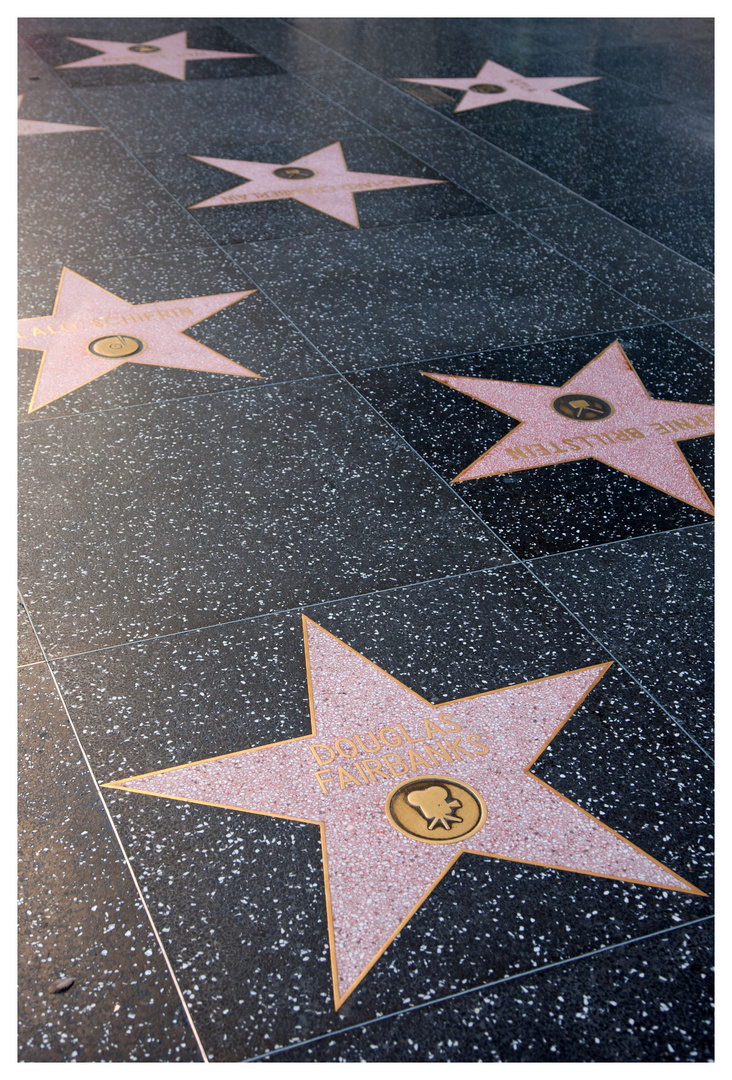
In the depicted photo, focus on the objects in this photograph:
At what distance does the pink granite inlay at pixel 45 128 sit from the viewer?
3941 mm

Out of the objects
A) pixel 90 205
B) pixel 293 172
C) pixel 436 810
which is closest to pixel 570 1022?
pixel 436 810

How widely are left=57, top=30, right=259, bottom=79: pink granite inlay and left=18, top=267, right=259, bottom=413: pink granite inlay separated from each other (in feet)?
8.36

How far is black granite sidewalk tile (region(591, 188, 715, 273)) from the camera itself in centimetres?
326

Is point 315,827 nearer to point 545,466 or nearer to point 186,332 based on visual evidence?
point 545,466

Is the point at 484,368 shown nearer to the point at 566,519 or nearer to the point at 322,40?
the point at 566,519

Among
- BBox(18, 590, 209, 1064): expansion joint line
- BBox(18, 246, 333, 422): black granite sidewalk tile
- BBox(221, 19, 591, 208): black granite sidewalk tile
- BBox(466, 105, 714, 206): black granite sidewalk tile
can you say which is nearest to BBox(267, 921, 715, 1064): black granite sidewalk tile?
BBox(18, 590, 209, 1064): expansion joint line

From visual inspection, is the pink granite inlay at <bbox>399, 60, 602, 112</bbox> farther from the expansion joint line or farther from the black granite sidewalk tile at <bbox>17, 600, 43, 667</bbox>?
the expansion joint line

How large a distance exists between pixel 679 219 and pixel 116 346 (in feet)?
6.88

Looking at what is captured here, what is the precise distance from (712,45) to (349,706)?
18.8 feet

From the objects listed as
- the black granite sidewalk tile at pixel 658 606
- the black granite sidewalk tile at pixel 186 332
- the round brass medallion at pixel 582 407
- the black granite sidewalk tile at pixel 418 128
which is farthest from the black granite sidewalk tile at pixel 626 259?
the black granite sidewalk tile at pixel 658 606

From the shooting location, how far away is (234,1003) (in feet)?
3.86

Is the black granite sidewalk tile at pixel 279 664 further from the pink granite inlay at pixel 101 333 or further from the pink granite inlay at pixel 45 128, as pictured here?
the pink granite inlay at pixel 45 128

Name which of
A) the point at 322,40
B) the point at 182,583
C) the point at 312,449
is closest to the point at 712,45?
the point at 322,40

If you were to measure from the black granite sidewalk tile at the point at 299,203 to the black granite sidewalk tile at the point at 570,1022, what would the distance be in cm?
255
